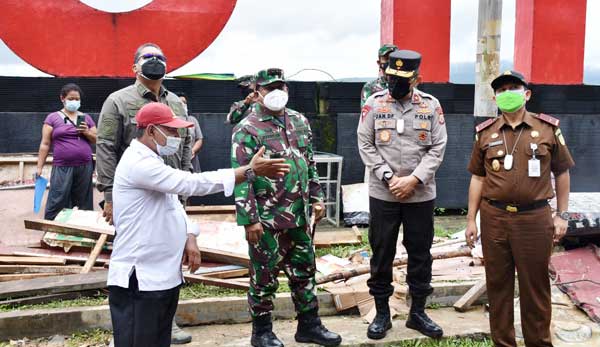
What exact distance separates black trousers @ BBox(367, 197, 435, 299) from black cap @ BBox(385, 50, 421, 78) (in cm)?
88

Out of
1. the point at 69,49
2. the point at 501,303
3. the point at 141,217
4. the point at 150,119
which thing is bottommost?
the point at 501,303

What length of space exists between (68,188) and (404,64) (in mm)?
3918

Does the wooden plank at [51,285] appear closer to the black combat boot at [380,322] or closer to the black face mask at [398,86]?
the black combat boot at [380,322]

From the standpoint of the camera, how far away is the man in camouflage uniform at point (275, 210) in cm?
382

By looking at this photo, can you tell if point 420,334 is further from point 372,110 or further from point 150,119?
point 150,119

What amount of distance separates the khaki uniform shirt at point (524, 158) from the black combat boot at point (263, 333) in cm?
166

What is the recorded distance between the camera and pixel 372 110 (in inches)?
165

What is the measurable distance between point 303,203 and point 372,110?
2.78 ft

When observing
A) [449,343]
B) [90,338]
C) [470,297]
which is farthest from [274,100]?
[470,297]

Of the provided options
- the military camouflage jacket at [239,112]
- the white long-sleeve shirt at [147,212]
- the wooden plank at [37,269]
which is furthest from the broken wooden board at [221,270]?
the white long-sleeve shirt at [147,212]

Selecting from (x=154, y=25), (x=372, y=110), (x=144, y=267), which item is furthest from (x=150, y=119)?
(x=154, y=25)

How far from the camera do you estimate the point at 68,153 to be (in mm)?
6211

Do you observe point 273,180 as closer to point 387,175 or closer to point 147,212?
point 387,175

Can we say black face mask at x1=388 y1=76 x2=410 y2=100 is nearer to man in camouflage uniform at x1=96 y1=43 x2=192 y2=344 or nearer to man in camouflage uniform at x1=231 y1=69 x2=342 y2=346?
man in camouflage uniform at x1=231 y1=69 x2=342 y2=346
